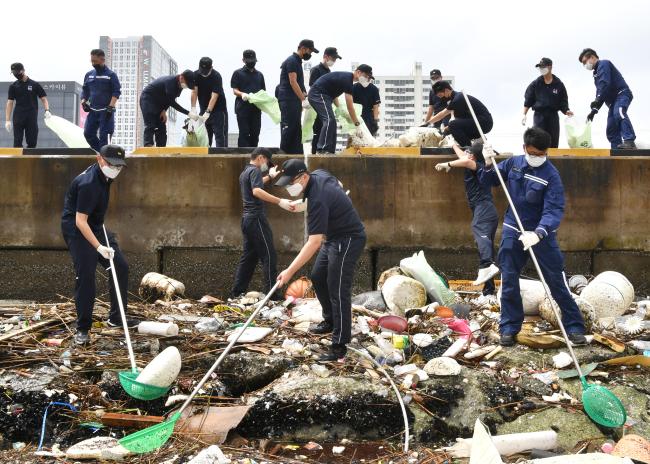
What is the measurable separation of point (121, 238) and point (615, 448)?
5793 mm

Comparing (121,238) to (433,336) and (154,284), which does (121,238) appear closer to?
(154,284)

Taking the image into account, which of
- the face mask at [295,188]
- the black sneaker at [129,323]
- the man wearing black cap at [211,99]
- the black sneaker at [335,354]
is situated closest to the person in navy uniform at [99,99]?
the man wearing black cap at [211,99]

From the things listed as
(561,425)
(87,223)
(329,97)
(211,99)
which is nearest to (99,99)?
(211,99)

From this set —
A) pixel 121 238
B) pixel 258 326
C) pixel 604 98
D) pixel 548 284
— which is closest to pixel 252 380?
pixel 258 326

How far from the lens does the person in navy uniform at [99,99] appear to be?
8.12 metres

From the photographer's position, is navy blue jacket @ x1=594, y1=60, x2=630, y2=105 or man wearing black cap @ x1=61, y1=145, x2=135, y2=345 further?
navy blue jacket @ x1=594, y1=60, x2=630, y2=105

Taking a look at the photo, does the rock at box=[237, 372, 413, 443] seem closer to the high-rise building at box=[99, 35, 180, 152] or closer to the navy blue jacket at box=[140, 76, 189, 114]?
the navy blue jacket at box=[140, 76, 189, 114]

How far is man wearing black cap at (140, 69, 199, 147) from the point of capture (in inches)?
304

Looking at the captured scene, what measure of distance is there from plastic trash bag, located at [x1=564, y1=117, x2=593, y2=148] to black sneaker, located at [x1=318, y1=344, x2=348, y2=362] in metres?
4.82

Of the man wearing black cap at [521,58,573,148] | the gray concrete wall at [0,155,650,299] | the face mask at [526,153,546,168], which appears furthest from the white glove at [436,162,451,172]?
the face mask at [526,153,546,168]

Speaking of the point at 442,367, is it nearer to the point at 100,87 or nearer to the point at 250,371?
the point at 250,371

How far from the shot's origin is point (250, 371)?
4.53 meters

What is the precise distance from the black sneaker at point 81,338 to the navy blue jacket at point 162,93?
12.6 ft

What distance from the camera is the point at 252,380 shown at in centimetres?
450
